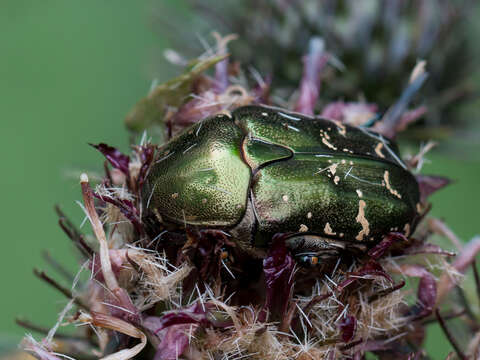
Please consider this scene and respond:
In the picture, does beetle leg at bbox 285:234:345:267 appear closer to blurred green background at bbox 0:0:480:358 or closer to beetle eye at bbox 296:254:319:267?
beetle eye at bbox 296:254:319:267

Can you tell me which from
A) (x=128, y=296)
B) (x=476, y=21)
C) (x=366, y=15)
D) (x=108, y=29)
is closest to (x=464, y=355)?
(x=128, y=296)

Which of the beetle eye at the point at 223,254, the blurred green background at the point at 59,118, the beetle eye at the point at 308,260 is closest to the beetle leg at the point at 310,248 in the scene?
the beetle eye at the point at 308,260

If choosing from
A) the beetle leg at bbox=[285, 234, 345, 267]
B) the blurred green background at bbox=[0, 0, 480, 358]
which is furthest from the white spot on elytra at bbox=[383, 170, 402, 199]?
the blurred green background at bbox=[0, 0, 480, 358]

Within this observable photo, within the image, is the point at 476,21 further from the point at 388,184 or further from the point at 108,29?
the point at 108,29

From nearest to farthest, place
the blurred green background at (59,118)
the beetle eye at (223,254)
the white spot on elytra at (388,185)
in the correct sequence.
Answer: the beetle eye at (223,254) < the white spot on elytra at (388,185) < the blurred green background at (59,118)

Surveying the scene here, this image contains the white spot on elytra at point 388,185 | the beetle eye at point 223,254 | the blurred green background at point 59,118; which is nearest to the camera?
the beetle eye at point 223,254

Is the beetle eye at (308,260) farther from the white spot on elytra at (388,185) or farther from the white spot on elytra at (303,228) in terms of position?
the white spot on elytra at (388,185)
